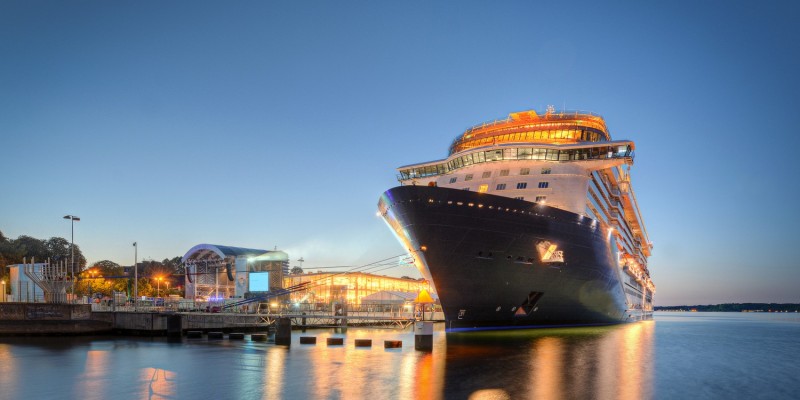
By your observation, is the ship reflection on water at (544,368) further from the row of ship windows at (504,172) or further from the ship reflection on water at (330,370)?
the row of ship windows at (504,172)

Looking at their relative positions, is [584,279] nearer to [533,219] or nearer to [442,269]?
→ [533,219]

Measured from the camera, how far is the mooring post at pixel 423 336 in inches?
1058

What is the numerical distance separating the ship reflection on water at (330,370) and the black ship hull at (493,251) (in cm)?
282

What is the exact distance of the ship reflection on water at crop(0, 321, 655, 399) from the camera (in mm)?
16112

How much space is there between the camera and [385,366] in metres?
21.7

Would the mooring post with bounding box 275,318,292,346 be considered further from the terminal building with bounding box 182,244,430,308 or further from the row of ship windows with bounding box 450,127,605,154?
the row of ship windows with bounding box 450,127,605,154

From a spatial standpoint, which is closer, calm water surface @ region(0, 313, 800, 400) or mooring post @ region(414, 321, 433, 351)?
calm water surface @ region(0, 313, 800, 400)

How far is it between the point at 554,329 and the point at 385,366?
24.6 metres

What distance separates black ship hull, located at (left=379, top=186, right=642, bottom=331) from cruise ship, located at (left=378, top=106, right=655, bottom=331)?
61 mm

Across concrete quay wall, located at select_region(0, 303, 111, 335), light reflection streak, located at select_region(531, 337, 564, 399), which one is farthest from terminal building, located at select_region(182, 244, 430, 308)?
light reflection streak, located at select_region(531, 337, 564, 399)

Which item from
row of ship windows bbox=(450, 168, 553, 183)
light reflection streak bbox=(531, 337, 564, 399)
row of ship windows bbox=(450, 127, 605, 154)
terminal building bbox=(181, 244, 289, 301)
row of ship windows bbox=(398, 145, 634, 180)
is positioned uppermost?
row of ship windows bbox=(450, 127, 605, 154)

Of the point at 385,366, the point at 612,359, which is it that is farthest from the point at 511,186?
the point at 385,366

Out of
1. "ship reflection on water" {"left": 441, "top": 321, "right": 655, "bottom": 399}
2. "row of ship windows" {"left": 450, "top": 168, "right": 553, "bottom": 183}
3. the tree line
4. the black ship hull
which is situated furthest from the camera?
the tree line

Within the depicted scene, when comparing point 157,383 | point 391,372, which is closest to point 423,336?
point 391,372
